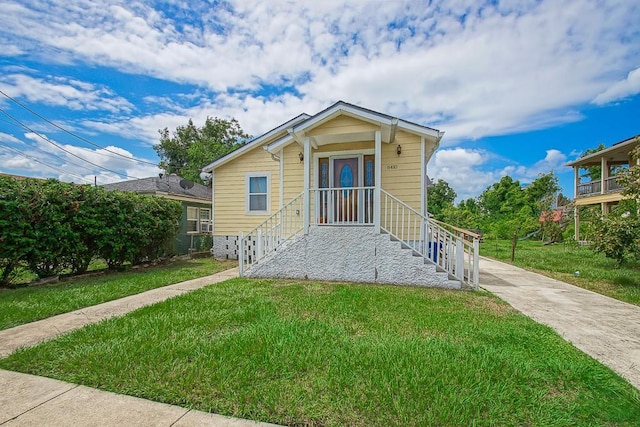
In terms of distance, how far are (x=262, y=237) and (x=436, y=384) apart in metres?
6.49

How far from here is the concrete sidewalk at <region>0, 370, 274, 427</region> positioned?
193cm

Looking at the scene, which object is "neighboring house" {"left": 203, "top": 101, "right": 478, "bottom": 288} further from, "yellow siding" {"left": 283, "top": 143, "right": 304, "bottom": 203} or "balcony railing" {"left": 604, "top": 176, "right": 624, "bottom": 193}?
"balcony railing" {"left": 604, "top": 176, "right": 624, "bottom": 193}

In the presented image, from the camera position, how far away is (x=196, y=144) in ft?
81.7

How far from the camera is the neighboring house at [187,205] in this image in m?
13.1

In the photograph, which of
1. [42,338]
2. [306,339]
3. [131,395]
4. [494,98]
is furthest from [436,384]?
[494,98]

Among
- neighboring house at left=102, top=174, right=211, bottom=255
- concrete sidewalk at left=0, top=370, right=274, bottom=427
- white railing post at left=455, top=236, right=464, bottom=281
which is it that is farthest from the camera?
neighboring house at left=102, top=174, right=211, bottom=255

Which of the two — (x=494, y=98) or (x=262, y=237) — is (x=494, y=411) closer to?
(x=262, y=237)

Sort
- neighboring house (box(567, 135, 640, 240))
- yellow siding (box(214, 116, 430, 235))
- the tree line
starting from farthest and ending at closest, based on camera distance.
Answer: the tree line, neighboring house (box(567, 135, 640, 240)), yellow siding (box(214, 116, 430, 235))

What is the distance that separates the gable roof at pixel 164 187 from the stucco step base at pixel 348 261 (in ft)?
27.7

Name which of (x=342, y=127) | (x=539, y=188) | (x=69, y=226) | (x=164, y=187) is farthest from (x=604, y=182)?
(x=69, y=226)

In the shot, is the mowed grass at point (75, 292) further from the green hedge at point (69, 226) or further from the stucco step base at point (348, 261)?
the stucco step base at point (348, 261)

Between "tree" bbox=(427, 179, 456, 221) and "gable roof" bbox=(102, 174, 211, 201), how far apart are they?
84.7 feet

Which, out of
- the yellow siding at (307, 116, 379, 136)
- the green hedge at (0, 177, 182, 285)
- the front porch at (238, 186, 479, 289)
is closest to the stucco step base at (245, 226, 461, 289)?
the front porch at (238, 186, 479, 289)

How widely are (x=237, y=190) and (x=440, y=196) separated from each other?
31536 mm
